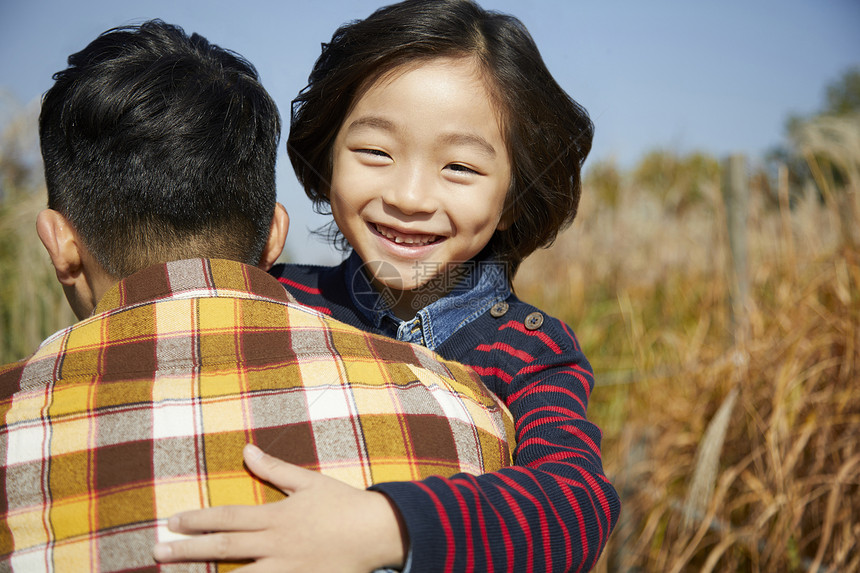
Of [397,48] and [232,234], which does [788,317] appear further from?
[232,234]

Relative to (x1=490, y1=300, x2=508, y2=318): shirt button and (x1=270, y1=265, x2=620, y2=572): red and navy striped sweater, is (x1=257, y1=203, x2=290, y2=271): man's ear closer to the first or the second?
(x1=270, y1=265, x2=620, y2=572): red and navy striped sweater

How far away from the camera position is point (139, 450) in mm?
926

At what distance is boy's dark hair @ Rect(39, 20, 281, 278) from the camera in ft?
4.05

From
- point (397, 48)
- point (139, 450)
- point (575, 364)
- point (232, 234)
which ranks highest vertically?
point (397, 48)

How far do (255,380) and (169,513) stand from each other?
0.73 feet

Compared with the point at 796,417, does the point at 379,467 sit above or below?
above

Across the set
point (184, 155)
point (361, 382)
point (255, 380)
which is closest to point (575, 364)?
point (361, 382)

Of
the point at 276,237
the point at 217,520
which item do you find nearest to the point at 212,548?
the point at 217,520

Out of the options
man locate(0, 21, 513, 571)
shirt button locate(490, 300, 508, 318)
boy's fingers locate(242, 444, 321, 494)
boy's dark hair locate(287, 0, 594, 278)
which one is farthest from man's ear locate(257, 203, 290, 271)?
boy's fingers locate(242, 444, 321, 494)

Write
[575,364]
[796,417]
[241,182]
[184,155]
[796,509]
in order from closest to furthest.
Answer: [184,155] < [241,182] < [575,364] < [796,509] < [796,417]

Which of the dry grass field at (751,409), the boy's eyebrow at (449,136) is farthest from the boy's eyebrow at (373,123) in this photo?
the dry grass field at (751,409)

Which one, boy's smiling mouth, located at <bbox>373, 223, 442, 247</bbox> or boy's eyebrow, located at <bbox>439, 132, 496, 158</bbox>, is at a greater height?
boy's eyebrow, located at <bbox>439, 132, 496, 158</bbox>

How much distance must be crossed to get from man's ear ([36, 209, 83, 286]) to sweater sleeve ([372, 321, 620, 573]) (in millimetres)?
840

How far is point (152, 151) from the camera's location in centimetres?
123
